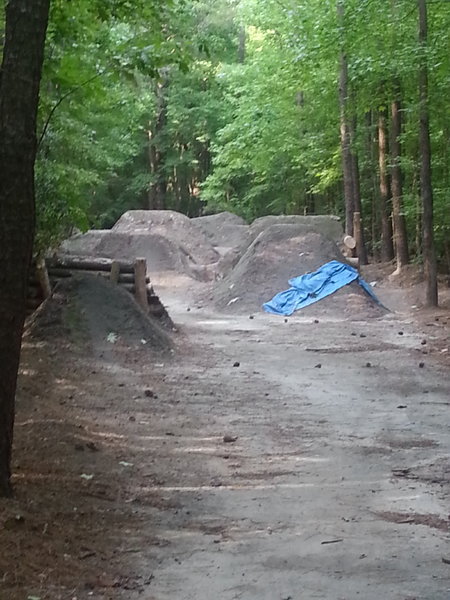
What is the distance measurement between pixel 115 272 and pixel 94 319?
1.83 m

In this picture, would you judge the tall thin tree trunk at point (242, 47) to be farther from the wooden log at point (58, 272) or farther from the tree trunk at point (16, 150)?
the tree trunk at point (16, 150)

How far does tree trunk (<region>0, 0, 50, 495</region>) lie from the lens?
4977 millimetres

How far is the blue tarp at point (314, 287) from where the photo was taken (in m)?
20.8

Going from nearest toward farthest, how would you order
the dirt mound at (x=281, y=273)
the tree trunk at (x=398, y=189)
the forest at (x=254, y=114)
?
1. the forest at (x=254, y=114)
2. the dirt mound at (x=281, y=273)
3. the tree trunk at (x=398, y=189)

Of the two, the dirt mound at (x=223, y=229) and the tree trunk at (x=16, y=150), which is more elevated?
the dirt mound at (x=223, y=229)

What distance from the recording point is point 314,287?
70.5ft

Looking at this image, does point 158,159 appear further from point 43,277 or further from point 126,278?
point 43,277

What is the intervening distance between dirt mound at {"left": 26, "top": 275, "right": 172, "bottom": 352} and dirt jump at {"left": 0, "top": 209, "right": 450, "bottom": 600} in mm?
32

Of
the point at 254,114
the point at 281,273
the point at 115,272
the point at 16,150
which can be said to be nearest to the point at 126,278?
the point at 115,272

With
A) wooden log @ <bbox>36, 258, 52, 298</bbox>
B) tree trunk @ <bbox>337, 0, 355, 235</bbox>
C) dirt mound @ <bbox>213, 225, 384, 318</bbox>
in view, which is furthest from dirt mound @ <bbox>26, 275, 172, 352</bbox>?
tree trunk @ <bbox>337, 0, 355, 235</bbox>

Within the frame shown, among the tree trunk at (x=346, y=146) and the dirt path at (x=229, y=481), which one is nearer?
the dirt path at (x=229, y=481)

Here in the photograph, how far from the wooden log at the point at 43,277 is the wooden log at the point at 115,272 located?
1.44 metres

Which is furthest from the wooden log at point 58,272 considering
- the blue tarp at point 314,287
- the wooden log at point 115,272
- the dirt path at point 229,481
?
the blue tarp at point 314,287

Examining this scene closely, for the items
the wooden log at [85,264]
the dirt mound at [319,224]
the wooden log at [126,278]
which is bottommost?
the wooden log at [126,278]
